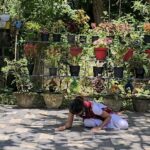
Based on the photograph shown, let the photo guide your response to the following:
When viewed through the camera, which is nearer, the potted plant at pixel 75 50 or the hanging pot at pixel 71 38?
the potted plant at pixel 75 50

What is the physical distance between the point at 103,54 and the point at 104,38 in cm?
36

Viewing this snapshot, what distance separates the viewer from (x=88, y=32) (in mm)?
A: 11352

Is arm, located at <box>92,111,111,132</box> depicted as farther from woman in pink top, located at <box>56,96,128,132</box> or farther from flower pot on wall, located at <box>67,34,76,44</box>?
flower pot on wall, located at <box>67,34,76,44</box>

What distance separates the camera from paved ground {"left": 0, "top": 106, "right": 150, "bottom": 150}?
6.88 meters

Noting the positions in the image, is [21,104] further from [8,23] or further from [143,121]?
[143,121]

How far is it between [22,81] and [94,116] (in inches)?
119

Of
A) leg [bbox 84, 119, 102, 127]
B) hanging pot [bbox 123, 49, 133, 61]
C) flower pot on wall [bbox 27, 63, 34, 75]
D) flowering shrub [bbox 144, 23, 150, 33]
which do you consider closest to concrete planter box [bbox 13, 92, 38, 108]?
flower pot on wall [bbox 27, 63, 34, 75]

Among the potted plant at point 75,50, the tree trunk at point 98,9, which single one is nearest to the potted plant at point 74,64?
the potted plant at point 75,50

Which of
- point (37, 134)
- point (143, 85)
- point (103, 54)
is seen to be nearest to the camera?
point (37, 134)

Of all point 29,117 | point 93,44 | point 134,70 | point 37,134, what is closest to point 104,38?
point 93,44

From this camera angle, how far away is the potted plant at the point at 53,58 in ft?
34.3

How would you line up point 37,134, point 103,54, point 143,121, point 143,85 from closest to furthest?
point 37,134, point 143,121, point 103,54, point 143,85

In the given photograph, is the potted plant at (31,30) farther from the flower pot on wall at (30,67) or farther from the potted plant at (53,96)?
the potted plant at (53,96)

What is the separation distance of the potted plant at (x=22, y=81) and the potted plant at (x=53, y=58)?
0.51 meters
